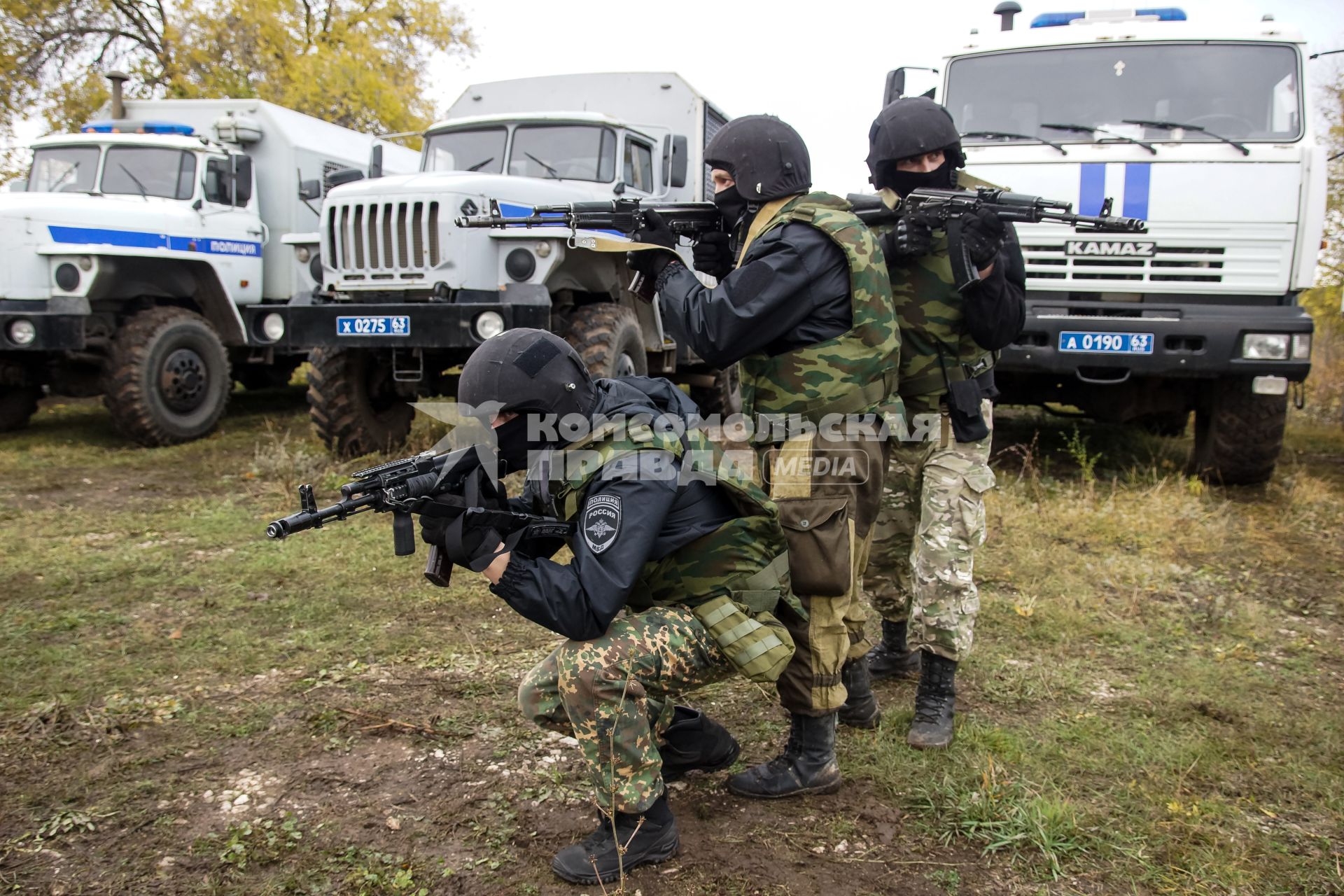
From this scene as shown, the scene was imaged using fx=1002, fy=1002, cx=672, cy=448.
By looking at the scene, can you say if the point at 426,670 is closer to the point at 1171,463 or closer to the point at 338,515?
the point at 338,515

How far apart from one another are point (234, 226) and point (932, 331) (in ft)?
22.5

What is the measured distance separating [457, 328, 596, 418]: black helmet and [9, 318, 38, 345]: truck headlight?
5848mm

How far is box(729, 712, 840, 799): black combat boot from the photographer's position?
2.52m

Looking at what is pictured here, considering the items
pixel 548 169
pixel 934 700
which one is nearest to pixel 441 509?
pixel 934 700

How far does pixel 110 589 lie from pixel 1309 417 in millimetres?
10548

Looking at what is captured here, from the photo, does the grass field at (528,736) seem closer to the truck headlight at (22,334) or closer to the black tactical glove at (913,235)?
the black tactical glove at (913,235)

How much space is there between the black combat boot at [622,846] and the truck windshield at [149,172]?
7.21m

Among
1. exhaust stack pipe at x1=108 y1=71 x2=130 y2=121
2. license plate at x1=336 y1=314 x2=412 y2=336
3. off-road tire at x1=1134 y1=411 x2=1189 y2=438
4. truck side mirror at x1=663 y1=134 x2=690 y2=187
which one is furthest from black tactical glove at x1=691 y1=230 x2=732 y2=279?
exhaust stack pipe at x1=108 y1=71 x2=130 y2=121

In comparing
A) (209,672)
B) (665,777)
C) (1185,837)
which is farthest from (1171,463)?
(209,672)

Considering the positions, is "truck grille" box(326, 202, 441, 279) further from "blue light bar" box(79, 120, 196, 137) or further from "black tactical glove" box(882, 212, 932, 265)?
"black tactical glove" box(882, 212, 932, 265)

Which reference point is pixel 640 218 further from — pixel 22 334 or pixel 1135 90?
pixel 22 334

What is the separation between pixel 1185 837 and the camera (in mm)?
2328

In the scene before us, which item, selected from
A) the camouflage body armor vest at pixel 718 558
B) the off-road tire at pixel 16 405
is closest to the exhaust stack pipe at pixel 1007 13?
the camouflage body armor vest at pixel 718 558

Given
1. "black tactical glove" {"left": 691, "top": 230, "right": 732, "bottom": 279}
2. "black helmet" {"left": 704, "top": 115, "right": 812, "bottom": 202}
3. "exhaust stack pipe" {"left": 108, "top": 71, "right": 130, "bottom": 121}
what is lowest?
"black tactical glove" {"left": 691, "top": 230, "right": 732, "bottom": 279}
